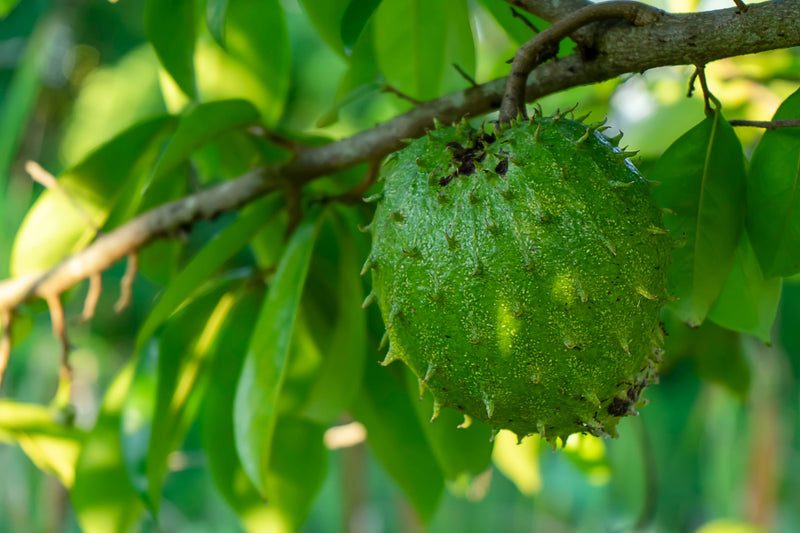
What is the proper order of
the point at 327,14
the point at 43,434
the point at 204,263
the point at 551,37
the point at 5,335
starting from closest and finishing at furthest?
1. the point at 551,37
2. the point at 327,14
3. the point at 204,263
4. the point at 5,335
5. the point at 43,434

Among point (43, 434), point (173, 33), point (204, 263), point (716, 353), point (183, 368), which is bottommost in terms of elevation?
point (716, 353)

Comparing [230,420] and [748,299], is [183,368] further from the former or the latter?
[748,299]

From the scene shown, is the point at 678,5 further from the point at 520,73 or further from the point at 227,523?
the point at 227,523

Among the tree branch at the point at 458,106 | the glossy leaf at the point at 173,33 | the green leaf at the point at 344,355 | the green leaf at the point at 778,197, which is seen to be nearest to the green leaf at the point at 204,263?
the tree branch at the point at 458,106

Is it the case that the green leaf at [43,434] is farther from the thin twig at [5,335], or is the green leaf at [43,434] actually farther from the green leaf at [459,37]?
the green leaf at [459,37]

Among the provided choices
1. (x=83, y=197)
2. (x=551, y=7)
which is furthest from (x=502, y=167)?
(x=83, y=197)

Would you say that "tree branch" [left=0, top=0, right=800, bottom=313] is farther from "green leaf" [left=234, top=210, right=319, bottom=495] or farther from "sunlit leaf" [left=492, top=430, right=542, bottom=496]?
"sunlit leaf" [left=492, top=430, right=542, bottom=496]
